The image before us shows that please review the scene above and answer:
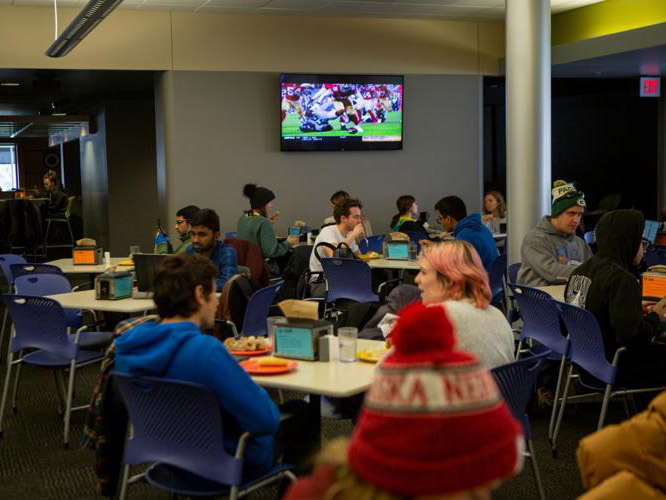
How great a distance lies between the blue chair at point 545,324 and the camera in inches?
194

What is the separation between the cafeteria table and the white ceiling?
725 centimetres

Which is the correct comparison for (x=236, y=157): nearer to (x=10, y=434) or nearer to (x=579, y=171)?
(x=10, y=434)

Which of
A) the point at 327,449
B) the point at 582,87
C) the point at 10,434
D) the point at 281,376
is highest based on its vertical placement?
the point at 582,87

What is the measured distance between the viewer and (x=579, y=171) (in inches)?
628

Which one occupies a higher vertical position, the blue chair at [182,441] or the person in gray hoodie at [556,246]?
the person in gray hoodie at [556,246]

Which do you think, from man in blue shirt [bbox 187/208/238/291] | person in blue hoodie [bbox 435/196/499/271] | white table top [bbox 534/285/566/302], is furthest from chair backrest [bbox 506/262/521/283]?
man in blue shirt [bbox 187/208/238/291]

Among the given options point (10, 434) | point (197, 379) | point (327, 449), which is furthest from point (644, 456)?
point (10, 434)

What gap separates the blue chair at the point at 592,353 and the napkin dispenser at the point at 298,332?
1.35m

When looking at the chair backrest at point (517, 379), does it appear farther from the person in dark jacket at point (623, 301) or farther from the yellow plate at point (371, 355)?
the person in dark jacket at point (623, 301)

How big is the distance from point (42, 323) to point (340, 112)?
6.79 metres

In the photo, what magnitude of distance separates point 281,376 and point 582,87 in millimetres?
12699

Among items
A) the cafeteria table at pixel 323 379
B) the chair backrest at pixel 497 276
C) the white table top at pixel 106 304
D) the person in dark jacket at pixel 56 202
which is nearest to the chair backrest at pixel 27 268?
the white table top at pixel 106 304

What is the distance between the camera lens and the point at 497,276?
7047 millimetres

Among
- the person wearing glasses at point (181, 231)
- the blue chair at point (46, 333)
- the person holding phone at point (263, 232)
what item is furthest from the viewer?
the person holding phone at point (263, 232)
